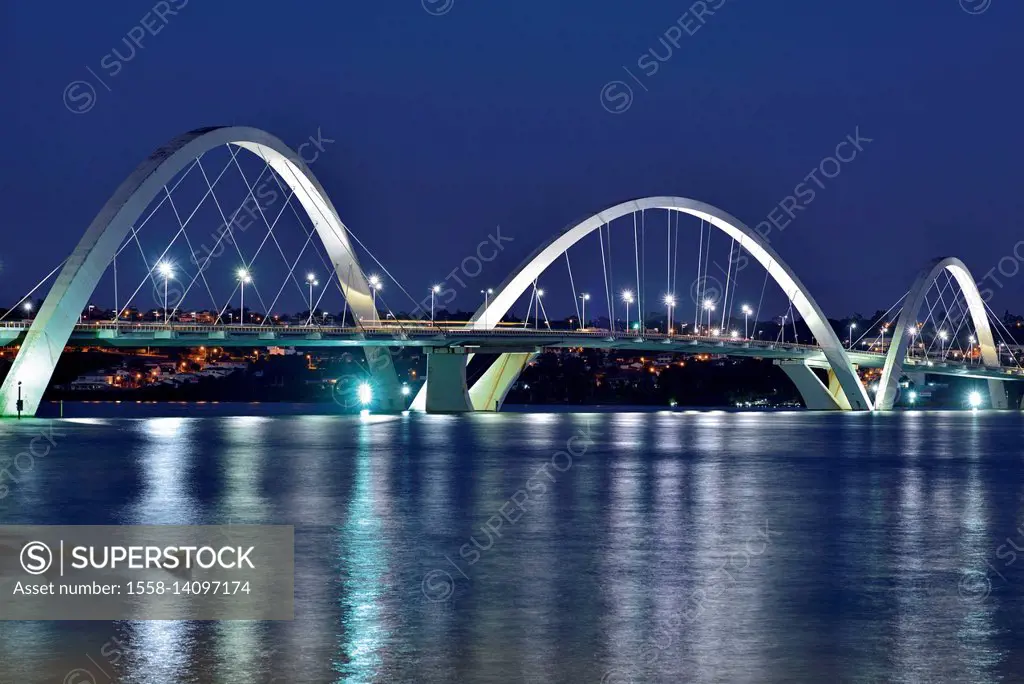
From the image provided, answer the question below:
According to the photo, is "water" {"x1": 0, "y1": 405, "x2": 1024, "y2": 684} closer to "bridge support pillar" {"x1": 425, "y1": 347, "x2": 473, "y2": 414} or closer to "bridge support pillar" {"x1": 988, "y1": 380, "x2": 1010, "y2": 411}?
"bridge support pillar" {"x1": 425, "y1": 347, "x2": 473, "y2": 414}

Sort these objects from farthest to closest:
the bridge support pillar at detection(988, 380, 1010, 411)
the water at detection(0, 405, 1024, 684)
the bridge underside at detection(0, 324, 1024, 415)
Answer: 1. the bridge support pillar at detection(988, 380, 1010, 411)
2. the bridge underside at detection(0, 324, 1024, 415)
3. the water at detection(0, 405, 1024, 684)

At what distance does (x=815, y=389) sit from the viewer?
402 ft

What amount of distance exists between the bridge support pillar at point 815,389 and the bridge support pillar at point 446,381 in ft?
116

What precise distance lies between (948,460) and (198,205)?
51.7 m

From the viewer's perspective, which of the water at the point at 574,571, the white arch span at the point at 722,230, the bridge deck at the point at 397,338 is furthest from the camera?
the white arch span at the point at 722,230

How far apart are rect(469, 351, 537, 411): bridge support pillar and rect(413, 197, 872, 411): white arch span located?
0.97 ft

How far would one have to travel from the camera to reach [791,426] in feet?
278

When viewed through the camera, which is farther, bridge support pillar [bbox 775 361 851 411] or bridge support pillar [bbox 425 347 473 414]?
bridge support pillar [bbox 775 361 851 411]

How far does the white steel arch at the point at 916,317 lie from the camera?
392 feet

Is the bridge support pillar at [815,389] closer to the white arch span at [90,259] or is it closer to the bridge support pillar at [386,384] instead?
the bridge support pillar at [386,384]

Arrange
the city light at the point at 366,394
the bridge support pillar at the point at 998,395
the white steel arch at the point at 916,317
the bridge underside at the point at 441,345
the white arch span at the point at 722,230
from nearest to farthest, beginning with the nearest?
the bridge underside at the point at 441,345
the white arch span at the point at 722,230
the city light at the point at 366,394
the white steel arch at the point at 916,317
the bridge support pillar at the point at 998,395

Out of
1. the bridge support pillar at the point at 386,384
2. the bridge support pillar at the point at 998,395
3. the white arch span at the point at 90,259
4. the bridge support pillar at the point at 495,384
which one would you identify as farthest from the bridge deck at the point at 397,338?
the bridge support pillar at the point at 998,395

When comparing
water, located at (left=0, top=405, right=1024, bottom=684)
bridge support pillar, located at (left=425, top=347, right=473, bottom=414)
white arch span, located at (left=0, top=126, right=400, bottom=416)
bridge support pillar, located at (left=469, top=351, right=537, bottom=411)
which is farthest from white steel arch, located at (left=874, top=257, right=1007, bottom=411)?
water, located at (left=0, top=405, right=1024, bottom=684)

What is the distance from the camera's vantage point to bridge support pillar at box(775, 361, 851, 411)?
121 m
